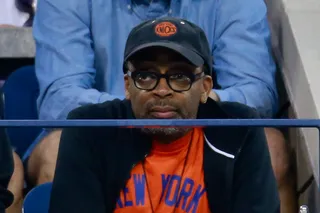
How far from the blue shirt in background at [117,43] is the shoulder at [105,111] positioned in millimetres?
744

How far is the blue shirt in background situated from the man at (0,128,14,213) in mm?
644

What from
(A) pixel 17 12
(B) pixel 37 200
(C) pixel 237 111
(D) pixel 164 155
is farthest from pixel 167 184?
(A) pixel 17 12

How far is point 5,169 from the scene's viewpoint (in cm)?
320

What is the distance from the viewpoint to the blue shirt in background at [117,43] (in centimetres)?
393

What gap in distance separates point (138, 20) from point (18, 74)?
658 mm

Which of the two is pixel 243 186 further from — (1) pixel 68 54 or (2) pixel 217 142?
(1) pixel 68 54

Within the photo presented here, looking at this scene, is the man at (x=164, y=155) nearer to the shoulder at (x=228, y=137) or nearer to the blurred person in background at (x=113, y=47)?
the shoulder at (x=228, y=137)

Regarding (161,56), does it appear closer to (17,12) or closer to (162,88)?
(162,88)

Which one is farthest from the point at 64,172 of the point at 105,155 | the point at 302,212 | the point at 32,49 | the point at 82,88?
the point at 32,49

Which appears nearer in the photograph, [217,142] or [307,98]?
[217,142]

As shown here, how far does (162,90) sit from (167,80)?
0.04 metres

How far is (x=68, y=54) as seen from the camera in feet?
13.1

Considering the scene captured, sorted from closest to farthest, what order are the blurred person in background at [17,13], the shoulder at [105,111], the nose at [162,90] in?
the nose at [162,90], the shoulder at [105,111], the blurred person in background at [17,13]

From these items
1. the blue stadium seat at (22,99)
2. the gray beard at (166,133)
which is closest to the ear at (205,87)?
the gray beard at (166,133)
